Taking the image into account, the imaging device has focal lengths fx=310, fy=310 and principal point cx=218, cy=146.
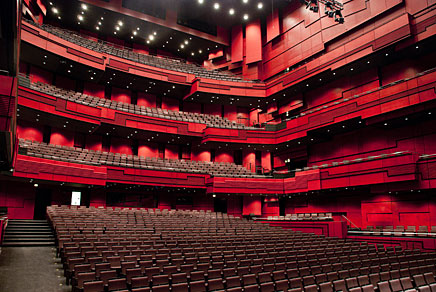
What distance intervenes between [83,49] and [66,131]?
12.9ft

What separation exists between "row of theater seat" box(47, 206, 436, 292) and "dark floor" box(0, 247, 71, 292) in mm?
265

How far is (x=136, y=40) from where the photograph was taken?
62.6 feet

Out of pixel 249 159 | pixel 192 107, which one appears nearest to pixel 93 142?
pixel 192 107

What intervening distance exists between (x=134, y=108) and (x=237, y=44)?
7509 millimetres

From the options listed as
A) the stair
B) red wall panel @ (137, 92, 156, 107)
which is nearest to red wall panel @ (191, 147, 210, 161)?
red wall panel @ (137, 92, 156, 107)

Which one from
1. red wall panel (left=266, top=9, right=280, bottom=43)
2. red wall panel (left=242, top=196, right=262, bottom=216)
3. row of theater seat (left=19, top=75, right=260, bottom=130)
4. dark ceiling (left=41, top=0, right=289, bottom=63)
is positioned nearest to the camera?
row of theater seat (left=19, top=75, right=260, bottom=130)

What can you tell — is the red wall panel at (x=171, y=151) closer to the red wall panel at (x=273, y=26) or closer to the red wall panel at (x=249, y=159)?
the red wall panel at (x=249, y=159)

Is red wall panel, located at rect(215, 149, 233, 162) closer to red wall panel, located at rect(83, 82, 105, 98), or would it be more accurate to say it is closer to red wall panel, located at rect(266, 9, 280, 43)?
red wall panel, located at rect(266, 9, 280, 43)

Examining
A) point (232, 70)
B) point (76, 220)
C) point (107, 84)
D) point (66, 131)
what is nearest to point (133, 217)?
point (76, 220)

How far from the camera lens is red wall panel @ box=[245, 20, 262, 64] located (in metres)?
17.9

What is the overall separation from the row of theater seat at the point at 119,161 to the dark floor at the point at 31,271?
5.04 m

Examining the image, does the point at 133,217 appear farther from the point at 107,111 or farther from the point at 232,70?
the point at 232,70

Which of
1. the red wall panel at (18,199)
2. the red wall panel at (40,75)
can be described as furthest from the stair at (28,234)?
the red wall panel at (40,75)

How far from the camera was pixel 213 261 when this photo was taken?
19.1 feet
